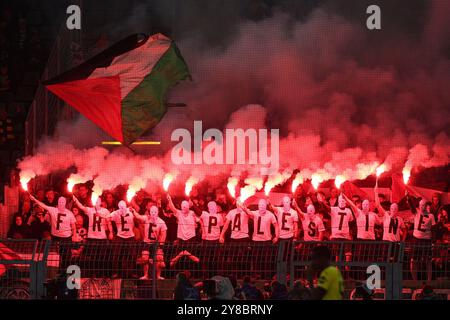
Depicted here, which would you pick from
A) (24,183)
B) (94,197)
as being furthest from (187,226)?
(24,183)

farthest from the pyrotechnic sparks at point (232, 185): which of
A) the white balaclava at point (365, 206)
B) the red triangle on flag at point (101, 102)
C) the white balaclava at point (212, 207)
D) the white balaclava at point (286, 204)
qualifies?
the white balaclava at point (365, 206)

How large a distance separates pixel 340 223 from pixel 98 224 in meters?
3.76

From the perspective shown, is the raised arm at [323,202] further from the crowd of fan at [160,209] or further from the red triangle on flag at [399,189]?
the red triangle on flag at [399,189]

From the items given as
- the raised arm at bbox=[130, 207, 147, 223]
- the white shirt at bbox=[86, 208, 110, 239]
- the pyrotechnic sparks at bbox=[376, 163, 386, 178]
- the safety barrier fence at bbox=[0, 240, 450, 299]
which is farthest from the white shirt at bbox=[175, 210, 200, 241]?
the pyrotechnic sparks at bbox=[376, 163, 386, 178]

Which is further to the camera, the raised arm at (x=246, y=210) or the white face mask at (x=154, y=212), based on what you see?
the raised arm at (x=246, y=210)

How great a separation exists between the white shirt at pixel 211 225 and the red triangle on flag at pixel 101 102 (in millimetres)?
2924

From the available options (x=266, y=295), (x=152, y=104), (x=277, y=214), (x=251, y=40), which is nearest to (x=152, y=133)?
(x=152, y=104)

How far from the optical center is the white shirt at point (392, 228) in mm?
17516

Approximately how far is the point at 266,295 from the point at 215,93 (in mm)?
9267

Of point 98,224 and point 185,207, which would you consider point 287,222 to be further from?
point 98,224

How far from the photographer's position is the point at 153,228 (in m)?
Answer: 17.6

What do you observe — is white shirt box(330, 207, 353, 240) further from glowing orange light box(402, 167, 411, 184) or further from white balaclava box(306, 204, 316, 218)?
glowing orange light box(402, 167, 411, 184)

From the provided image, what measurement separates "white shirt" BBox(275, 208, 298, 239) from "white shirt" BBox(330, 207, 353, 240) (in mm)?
587

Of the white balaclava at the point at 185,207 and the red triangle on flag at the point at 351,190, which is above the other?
the red triangle on flag at the point at 351,190
